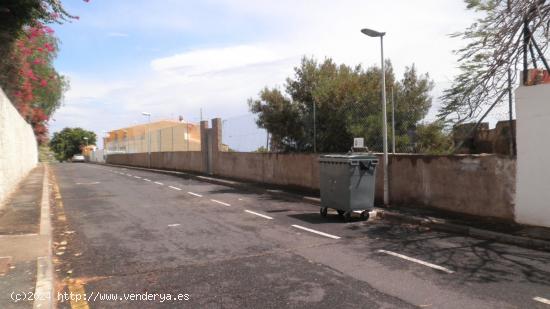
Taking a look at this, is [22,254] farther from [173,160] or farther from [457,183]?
[173,160]

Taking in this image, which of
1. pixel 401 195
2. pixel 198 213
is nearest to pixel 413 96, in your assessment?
pixel 401 195

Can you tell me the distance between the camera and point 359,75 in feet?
57.6

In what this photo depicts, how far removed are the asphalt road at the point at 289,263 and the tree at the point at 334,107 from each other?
4649mm

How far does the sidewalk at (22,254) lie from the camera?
5188 millimetres

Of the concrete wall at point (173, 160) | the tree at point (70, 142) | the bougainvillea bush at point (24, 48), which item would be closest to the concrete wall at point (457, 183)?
the bougainvillea bush at point (24, 48)

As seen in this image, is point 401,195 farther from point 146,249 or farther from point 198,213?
point 146,249

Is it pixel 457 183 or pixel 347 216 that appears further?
pixel 347 216

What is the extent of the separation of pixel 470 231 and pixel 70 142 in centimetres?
11321

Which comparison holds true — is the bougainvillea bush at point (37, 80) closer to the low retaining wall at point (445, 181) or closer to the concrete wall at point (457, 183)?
the low retaining wall at point (445, 181)

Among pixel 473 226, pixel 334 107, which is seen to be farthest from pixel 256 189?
pixel 473 226

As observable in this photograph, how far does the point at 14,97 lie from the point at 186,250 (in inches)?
749

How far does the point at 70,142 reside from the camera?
360ft

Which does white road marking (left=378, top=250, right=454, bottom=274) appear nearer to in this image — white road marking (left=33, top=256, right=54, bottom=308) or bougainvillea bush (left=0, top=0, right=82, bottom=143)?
white road marking (left=33, top=256, right=54, bottom=308)

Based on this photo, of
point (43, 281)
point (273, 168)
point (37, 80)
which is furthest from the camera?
point (37, 80)
